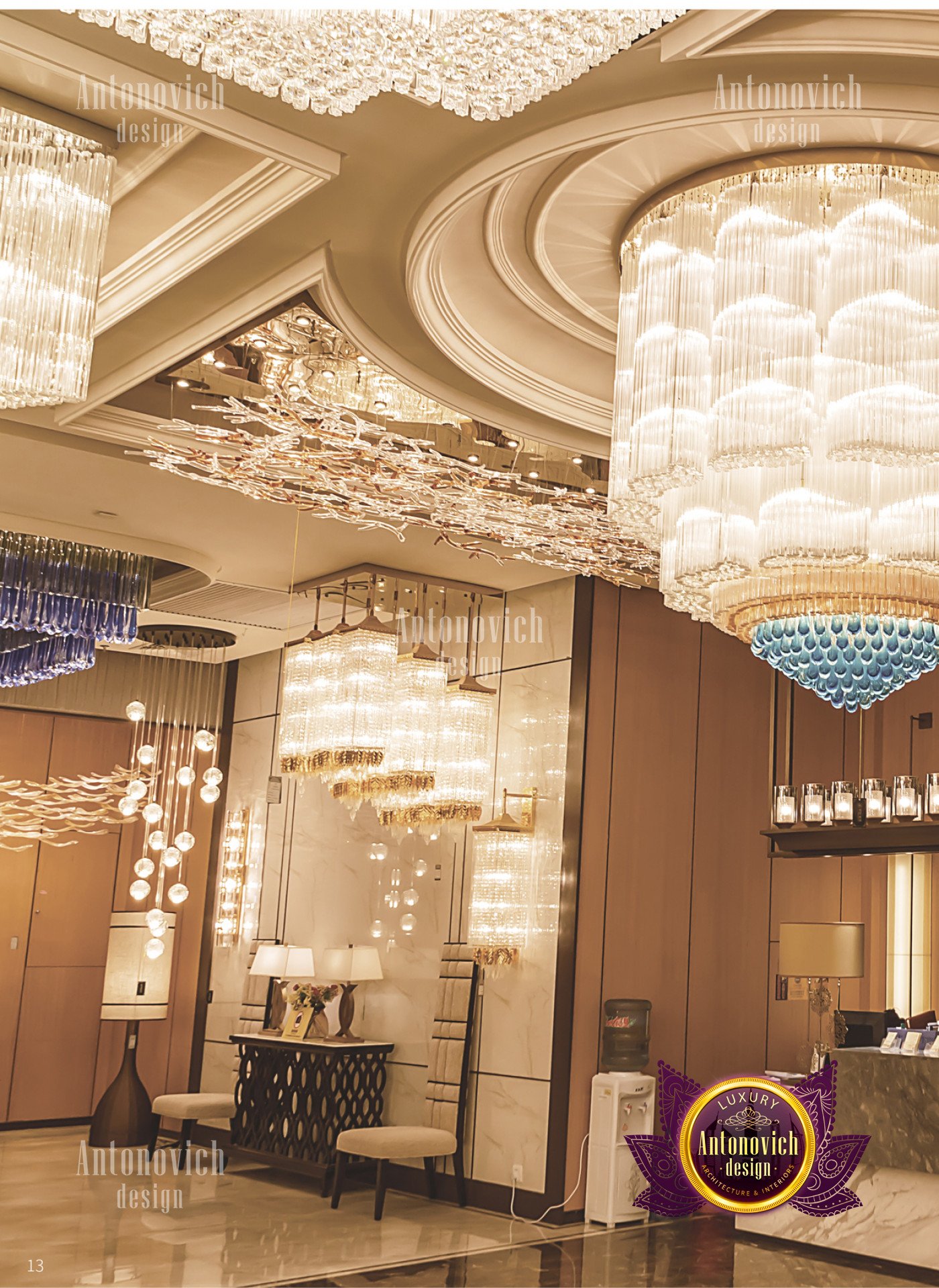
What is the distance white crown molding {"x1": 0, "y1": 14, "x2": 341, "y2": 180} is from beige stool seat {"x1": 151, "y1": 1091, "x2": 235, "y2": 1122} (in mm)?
7419

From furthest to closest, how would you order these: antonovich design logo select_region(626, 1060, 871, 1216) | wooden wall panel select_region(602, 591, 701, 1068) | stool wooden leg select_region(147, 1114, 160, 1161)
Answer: stool wooden leg select_region(147, 1114, 160, 1161)
wooden wall panel select_region(602, 591, 701, 1068)
antonovich design logo select_region(626, 1060, 871, 1216)

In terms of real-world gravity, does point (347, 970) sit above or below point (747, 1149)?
above

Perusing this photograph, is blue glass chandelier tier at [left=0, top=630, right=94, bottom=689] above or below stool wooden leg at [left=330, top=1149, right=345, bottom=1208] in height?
above

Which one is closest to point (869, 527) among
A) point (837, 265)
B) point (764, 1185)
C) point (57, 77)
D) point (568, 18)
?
point (837, 265)

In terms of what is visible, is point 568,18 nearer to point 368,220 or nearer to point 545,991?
point 368,220

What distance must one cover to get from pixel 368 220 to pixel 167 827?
8367 millimetres

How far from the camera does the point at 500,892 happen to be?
8086 mm

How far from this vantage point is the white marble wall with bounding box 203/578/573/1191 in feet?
26.2

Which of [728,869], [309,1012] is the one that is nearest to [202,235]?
[728,869]

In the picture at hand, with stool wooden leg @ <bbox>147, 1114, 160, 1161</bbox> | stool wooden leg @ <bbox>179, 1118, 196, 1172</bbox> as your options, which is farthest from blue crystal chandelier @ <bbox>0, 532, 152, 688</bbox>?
stool wooden leg @ <bbox>147, 1114, 160, 1161</bbox>

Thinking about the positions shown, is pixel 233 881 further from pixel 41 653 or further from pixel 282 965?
pixel 41 653

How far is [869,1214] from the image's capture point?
621 centimetres

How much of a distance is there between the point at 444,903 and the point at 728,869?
1975 millimetres

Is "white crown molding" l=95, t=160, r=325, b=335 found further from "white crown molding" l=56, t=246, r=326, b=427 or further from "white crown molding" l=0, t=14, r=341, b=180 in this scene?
"white crown molding" l=56, t=246, r=326, b=427
